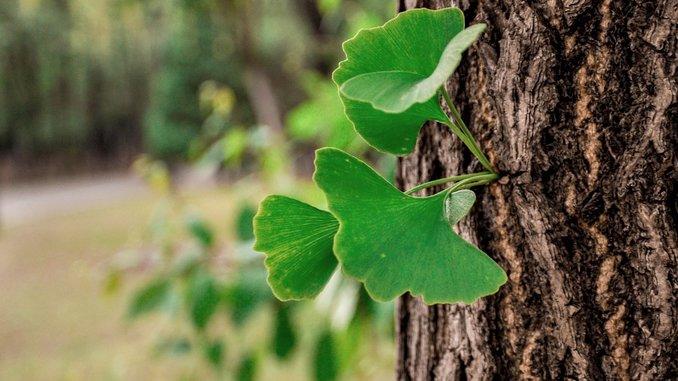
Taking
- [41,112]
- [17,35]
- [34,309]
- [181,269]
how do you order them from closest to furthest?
1. [181,269]
2. [34,309]
3. [17,35]
4. [41,112]

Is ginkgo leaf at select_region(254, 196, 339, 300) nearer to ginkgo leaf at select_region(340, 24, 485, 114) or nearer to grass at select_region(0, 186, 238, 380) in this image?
ginkgo leaf at select_region(340, 24, 485, 114)

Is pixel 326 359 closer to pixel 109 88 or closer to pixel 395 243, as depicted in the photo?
pixel 395 243

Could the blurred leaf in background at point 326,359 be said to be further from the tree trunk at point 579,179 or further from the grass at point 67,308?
the grass at point 67,308

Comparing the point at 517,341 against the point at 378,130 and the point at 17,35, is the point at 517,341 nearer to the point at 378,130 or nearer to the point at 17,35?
the point at 378,130

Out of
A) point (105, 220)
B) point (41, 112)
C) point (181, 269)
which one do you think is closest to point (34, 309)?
point (105, 220)

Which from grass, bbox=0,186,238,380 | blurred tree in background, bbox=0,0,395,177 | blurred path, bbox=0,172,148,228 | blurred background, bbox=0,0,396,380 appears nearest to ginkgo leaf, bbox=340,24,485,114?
blurred background, bbox=0,0,396,380

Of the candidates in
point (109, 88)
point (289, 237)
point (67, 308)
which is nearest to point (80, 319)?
point (67, 308)

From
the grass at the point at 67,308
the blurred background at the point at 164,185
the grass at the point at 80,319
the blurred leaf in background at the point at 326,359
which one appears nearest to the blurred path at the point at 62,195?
the blurred background at the point at 164,185
